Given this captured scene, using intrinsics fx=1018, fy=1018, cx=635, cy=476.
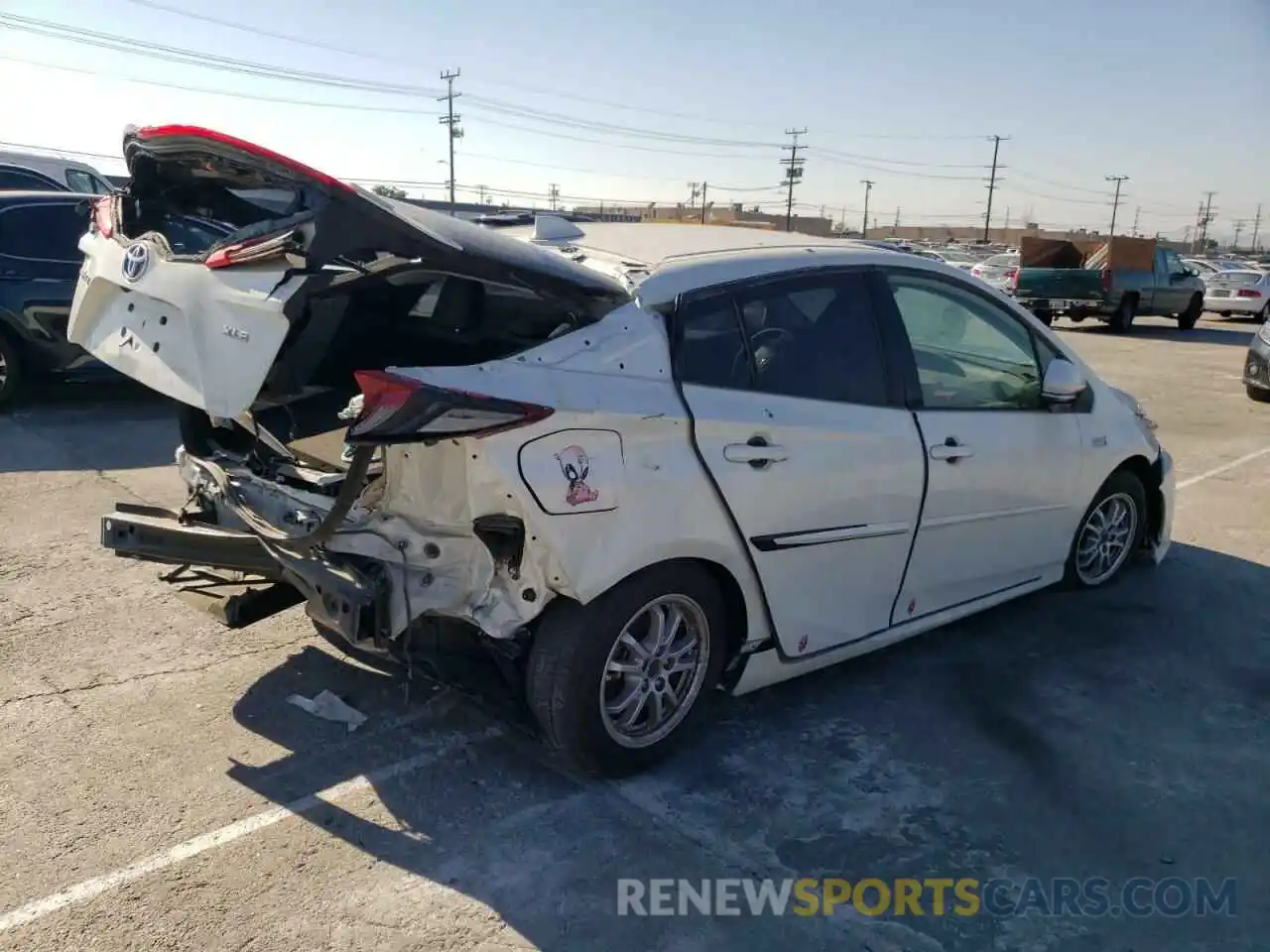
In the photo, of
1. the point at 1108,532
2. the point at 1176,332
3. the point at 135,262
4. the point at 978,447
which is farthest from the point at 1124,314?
the point at 135,262

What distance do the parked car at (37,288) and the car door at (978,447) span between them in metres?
5.99

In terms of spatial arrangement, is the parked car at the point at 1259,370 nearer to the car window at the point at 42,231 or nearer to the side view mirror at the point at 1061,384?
the side view mirror at the point at 1061,384

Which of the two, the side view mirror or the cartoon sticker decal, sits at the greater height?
the side view mirror

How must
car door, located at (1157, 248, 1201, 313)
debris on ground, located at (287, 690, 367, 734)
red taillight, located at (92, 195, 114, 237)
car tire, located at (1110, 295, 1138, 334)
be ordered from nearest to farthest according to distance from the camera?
debris on ground, located at (287, 690, 367, 734)
red taillight, located at (92, 195, 114, 237)
car tire, located at (1110, 295, 1138, 334)
car door, located at (1157, 248, 1201, 313)

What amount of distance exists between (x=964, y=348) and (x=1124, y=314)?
20.4m

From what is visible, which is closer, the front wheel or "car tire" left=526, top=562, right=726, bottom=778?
"car tire" left=526, top=562, right=726, bottom=778

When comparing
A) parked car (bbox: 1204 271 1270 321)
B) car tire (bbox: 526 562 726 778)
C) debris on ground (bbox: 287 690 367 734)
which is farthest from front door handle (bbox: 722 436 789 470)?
parked car (bbox: 1204 271 1270 321)

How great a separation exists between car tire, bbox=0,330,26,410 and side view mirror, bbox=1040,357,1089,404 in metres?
7.62

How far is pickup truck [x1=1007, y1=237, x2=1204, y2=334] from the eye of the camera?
2162cm

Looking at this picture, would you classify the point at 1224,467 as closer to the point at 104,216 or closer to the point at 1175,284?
the point at 104,216

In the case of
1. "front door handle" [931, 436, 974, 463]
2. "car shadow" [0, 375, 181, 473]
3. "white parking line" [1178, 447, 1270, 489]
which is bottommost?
"white parking line" [1178, 447, 1270, 489]

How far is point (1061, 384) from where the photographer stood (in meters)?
4.56

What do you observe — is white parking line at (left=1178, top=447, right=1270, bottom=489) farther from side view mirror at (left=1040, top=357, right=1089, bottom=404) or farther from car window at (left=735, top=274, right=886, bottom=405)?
car window at (left=735, top=274, right=886, bottom=405)

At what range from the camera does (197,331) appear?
10.6 feet
